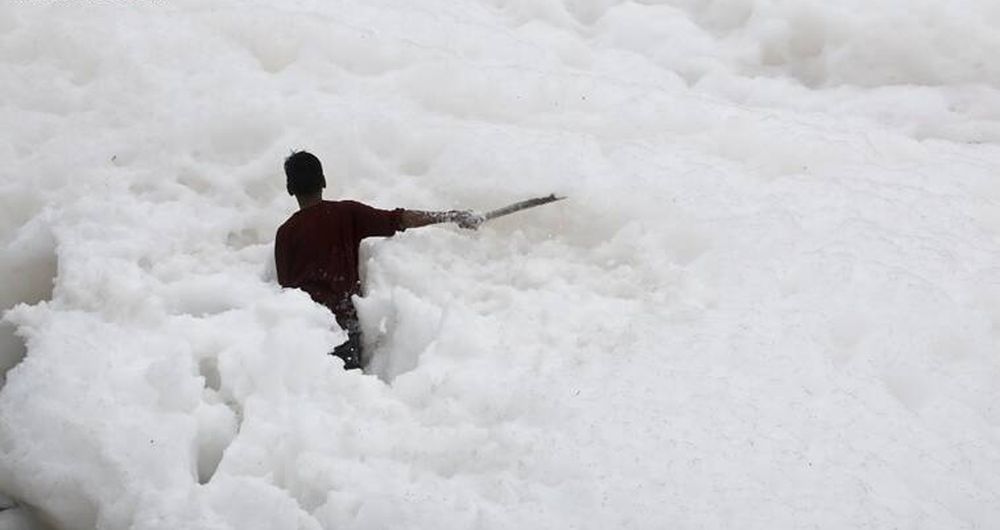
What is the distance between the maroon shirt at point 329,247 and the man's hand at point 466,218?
0.25m

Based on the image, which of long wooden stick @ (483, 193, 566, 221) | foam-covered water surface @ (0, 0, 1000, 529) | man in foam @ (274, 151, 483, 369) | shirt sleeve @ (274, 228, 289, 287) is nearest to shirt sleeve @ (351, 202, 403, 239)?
man in foam @ (274, 151, 483, 369)

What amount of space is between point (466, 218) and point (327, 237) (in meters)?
0.62

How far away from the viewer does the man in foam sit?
157 inches

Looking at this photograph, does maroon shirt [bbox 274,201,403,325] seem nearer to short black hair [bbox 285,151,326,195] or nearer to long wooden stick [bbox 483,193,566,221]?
short black hair [bbox 285,151,326,195]

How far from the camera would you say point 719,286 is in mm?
4059

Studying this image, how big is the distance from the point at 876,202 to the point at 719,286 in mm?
1014

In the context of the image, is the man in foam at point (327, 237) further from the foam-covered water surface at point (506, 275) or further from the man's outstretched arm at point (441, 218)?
the foam-covered water surface at point (506, 275)

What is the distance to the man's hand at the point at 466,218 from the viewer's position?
167 inches

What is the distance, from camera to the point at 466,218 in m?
4.25

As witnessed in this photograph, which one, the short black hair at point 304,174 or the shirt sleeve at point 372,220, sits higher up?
the short black hair at point 304,174

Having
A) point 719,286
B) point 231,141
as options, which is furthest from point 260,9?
point 719,286

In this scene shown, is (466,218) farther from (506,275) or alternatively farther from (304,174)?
(304,174)

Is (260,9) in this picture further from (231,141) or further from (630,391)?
(630,391)

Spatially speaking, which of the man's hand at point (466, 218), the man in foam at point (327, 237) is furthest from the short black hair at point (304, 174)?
the man's hand at point (466, 218)
